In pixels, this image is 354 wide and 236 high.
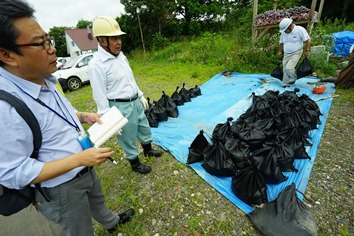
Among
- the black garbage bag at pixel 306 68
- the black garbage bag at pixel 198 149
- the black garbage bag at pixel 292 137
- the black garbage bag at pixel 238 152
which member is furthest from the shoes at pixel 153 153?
the black garbage bag at pixel 306 68

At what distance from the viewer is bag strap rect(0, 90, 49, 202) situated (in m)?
0.86

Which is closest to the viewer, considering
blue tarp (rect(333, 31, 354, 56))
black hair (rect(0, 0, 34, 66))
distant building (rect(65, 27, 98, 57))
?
black hair (rect(0, 0, 34, 66))

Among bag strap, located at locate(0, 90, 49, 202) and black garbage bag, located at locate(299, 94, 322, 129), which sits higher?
bag strap, located at locate(0, 90, 49, 202)

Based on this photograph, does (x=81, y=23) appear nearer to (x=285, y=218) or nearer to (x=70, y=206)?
(x=70, y=206)

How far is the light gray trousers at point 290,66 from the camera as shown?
4969 mm

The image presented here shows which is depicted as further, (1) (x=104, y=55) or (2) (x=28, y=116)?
(1) (x=104, y=55)

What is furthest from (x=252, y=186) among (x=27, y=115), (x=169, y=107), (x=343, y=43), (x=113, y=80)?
(x=343, y=43)

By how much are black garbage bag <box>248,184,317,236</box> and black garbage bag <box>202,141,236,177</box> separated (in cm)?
58

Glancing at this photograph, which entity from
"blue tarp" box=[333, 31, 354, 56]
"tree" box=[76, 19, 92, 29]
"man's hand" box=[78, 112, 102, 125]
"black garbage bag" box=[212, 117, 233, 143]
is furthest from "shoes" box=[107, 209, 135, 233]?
"tree" box=[76, 19, 92, 29]

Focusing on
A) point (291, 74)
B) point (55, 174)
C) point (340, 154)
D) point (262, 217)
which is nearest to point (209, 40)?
point (291, 74)

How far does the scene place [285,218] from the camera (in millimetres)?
1788

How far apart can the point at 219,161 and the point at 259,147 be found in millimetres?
804

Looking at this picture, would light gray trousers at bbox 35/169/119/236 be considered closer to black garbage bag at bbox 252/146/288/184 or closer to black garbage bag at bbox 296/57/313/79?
black garbage bag at bbox 252/146/288/184

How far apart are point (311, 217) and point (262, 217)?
45 cm
